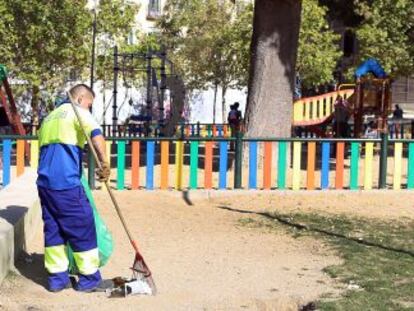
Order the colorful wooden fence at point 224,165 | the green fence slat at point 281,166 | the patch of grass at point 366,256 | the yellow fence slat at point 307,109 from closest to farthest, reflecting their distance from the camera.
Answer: the patch of grass at point 366,256 → the colorful wooden fence at point 224,165 → the green fence slat at point 281,166 → the yellow fence slat at point 307,109

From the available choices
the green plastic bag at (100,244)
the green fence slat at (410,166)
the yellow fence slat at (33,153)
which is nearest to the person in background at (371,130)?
the green fence slat at (410,166)

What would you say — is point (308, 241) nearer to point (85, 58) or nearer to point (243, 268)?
point (243, 268)

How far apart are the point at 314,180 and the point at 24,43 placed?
1335 centimetres

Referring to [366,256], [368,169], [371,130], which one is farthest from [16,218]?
[371,130]

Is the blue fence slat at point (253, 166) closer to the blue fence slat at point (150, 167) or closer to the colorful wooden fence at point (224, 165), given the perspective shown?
the colorful wooden fence at point (224, 165)

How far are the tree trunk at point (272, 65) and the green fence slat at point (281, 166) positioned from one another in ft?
7.82

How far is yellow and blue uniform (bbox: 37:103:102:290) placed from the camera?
5.78 metres

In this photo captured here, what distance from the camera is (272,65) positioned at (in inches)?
546

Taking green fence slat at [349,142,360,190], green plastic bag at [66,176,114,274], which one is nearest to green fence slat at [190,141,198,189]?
green fence slat at [349,142,360,190]

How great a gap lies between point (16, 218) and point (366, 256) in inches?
132

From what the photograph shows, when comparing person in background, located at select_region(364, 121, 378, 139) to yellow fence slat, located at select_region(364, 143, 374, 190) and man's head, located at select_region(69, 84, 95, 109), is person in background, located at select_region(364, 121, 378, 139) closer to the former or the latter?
yellow fence slat, located at select_region(364, 143, 374, 190)

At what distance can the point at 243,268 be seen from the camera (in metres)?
6.89

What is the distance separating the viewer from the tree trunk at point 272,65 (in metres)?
13.9

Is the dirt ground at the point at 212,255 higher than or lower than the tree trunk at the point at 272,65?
lower
